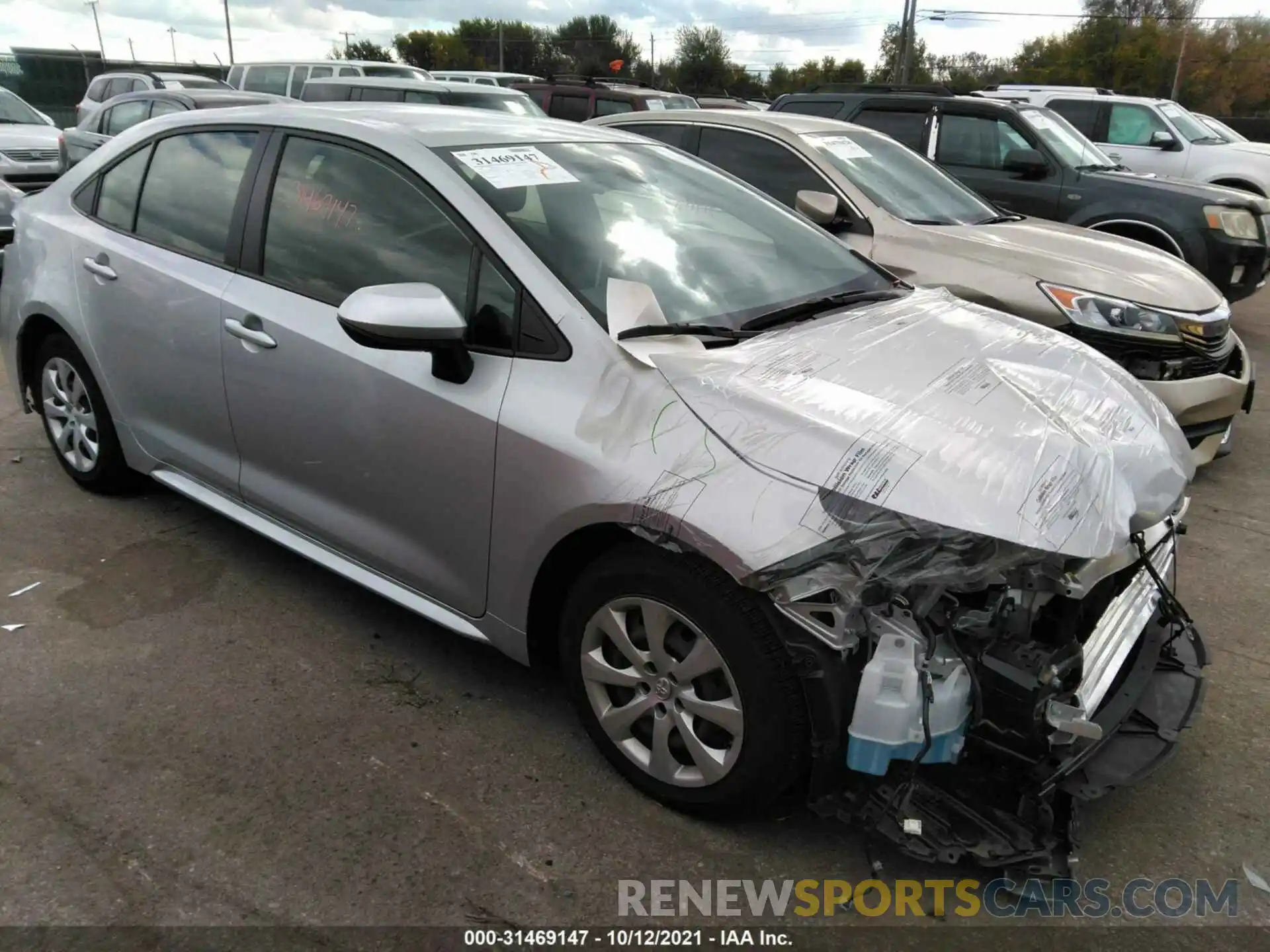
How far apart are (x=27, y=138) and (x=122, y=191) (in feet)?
31.3

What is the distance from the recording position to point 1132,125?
37.3 ft

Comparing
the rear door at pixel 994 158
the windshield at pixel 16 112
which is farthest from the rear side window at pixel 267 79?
the rear door at pixel 994 158

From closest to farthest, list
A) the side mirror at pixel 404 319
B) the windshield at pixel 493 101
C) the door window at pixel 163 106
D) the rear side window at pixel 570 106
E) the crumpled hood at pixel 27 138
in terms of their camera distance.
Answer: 1. the side mirror at pixel 404 319
2. the door window at pixel 163 106
3. the crumpled hood at pixel 27 138
4. the windshield at pixel 493 101
5. the rear side window at pixel 570 106

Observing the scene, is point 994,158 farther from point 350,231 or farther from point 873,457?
point 873,457

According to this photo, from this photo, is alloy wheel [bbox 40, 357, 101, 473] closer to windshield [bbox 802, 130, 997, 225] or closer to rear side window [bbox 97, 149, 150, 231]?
rear side window [bbox 97, 149, 150, 231]

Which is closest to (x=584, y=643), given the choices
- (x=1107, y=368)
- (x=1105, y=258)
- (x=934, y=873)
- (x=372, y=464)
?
(x=372, y=464)

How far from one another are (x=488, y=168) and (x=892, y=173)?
11.6ft

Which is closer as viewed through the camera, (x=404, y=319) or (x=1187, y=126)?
(x=404, y=319)

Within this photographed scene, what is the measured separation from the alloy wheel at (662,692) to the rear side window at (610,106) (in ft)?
38.1

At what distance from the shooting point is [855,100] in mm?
8078

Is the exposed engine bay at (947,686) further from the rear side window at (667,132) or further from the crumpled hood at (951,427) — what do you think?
the rear side window at (667,132)

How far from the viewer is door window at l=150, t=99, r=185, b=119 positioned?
10.5m

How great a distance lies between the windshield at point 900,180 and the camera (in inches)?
213

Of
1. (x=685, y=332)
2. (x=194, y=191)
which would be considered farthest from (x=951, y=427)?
(x=194, y=191)
